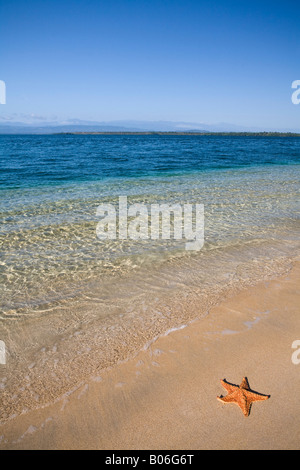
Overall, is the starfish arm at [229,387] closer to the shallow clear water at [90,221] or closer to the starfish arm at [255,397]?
the starfish arm at [255,397]

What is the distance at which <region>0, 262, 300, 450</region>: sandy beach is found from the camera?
8.21 ft

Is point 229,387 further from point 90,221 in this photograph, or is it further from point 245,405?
point 90,221

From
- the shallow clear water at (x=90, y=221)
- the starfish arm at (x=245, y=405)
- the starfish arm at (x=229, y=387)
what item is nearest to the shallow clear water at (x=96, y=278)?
the shallow clear water at (x=90, y=221)

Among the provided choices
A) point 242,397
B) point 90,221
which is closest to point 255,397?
point 242,397

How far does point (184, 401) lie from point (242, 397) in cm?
59

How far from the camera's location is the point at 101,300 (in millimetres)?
4652

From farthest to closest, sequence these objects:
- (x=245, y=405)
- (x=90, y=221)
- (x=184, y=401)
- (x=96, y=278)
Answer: (x=90, y=221), (x=96, y=278), (x=184, y=401), (x=245, y=405)

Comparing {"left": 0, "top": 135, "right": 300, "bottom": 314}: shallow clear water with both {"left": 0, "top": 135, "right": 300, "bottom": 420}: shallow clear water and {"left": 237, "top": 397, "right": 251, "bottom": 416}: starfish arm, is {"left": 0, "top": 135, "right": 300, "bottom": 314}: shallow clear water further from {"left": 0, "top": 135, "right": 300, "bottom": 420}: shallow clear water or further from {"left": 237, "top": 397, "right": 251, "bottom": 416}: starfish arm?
{"left": 237, "top": 397, "right": 251, "bottom": 416}: starfish arm

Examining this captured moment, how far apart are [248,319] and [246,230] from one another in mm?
4265

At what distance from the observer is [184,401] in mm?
2826

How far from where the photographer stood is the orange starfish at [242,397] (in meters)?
2.67

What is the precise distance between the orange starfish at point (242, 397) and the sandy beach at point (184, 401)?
0.07 meters

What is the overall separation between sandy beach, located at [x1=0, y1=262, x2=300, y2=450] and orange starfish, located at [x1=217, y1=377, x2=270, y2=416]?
0.07 metres
